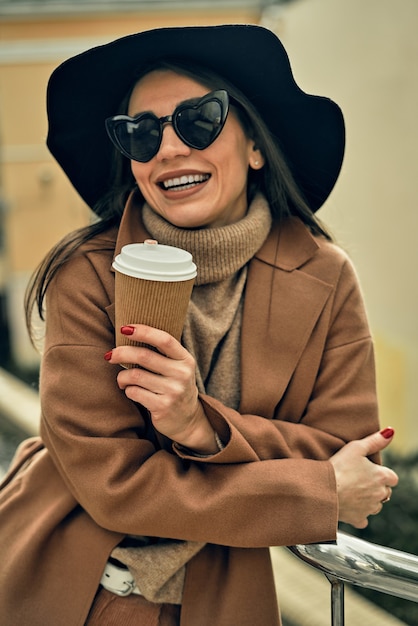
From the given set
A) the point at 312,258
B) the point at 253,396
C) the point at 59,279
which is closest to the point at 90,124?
the point at 59,279

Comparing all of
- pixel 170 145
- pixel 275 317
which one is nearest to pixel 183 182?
pixel 170 145

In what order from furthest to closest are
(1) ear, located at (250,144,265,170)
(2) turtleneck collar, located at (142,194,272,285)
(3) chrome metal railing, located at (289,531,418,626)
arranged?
(1) ear, located at (250,144,265,170), (2) turtleneck collar, located at (142,194,272,285), (3) chrome metal railing, located at (289,531,418,626)

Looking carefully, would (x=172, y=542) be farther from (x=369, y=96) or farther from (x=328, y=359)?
(x=369, y=96)

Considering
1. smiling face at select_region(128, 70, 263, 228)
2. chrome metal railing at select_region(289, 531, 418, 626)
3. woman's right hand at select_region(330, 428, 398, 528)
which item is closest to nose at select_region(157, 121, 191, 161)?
smiling face at select_region(128, 70, 263, 228)

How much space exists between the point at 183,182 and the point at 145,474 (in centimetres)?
79

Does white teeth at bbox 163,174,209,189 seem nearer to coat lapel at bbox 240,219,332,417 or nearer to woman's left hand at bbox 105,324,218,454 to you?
coat lapel at bbox 240,219,332,417

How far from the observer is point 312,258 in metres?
2.21

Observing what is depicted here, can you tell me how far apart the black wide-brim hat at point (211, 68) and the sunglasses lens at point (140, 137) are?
0.20 meters

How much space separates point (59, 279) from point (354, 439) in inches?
36.0

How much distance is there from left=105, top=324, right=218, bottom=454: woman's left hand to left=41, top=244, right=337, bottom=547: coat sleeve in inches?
5.5

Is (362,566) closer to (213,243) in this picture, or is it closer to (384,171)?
(213,243)

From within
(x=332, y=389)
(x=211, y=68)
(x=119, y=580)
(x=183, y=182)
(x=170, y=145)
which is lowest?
(x=119, y=580)

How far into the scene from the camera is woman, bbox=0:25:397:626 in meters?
1.78

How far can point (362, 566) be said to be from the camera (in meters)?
1.57
